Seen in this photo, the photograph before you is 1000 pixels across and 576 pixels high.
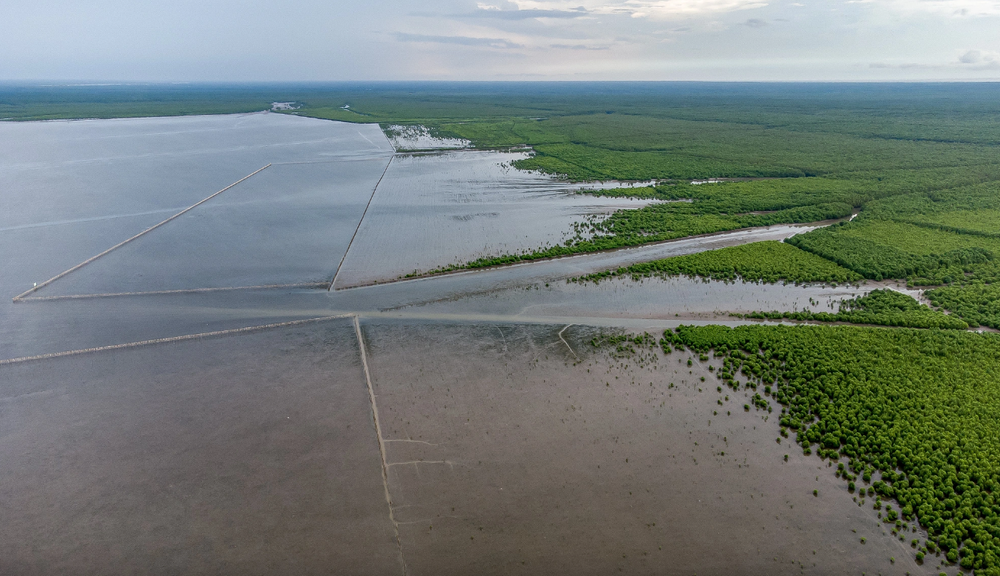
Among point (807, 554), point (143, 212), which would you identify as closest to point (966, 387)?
point (807, 554)

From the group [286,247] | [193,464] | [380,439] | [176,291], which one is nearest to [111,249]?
[176,291]

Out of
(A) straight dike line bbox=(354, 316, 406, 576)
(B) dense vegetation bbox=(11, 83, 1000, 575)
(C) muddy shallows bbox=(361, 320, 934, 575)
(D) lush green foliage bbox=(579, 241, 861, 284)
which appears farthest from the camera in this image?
(D) lush green foliage bbox=(579, 241, 861, 284)

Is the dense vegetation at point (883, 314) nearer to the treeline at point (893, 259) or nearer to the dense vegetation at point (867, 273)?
the dense vegetation at point (867, 273)

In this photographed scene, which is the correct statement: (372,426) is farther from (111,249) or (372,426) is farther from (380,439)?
(111,249)

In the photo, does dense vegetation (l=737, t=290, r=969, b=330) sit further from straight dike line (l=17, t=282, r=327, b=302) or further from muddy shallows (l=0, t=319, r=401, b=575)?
straight dike line (l=17, t=282, r=327, b=302)

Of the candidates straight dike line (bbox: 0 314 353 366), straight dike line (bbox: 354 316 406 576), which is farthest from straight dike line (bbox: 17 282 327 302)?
straight dike line (bbox: 354 316 406 576)

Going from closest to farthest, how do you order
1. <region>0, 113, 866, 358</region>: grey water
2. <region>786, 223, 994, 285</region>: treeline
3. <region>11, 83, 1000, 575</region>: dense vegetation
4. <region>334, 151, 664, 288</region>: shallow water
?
<region>11, 83, 1000, 575</region>: dense vegetation → <region>0, 113, 866, 358</region>: grey water → <region>786, 223, 994, 285</region>: treeline → <region>334, 151, 664, 288</region>: shallow water
